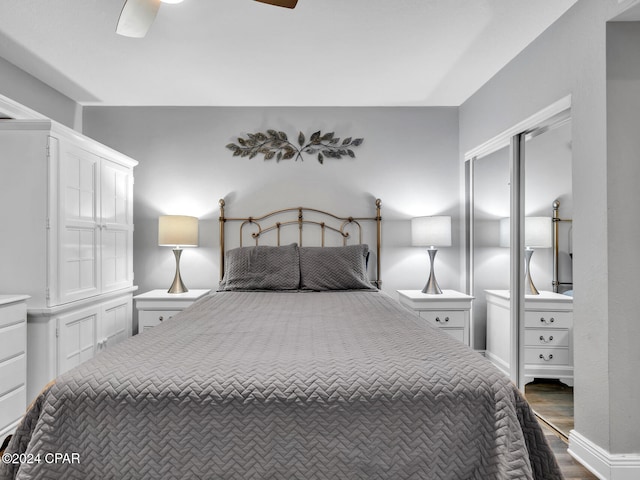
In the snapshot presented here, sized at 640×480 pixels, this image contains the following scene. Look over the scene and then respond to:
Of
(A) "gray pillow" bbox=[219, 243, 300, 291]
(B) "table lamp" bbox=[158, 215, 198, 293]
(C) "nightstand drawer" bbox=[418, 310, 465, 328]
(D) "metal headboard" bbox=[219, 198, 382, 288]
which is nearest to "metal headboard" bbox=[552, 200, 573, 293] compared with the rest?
(C) "nightstand drawer" bbox=[418, 310, 465, 328]

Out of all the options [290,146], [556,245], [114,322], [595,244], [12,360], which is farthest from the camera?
[290,146]

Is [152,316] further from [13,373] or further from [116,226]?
[13,373]

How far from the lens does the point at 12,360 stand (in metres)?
2.31

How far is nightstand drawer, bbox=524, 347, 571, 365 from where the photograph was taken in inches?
94.8

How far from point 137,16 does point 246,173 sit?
2062 millimetres

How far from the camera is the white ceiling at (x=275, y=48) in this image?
2.31 meters

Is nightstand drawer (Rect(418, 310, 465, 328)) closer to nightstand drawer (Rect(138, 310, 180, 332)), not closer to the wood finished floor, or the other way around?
the wood finished floor

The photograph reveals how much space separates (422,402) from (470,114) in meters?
3.15

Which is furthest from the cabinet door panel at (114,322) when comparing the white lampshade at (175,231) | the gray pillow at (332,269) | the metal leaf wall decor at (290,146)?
the metal leaf wall decor at (290,146)

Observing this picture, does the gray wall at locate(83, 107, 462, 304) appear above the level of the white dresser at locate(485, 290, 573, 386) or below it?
above

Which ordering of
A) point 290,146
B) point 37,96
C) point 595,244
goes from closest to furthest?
1. point 595,244
2. point 37,96
3. point 290,146

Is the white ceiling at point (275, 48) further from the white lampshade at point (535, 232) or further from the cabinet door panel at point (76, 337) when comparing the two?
the cabinet door panel at point (76, 337)

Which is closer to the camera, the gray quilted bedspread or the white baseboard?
the gray quilted bedspread

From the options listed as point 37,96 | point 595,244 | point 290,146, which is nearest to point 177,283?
point 290,146
